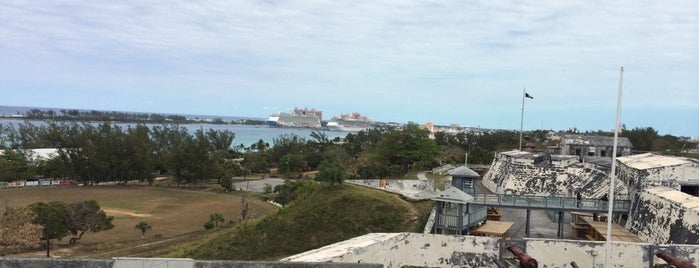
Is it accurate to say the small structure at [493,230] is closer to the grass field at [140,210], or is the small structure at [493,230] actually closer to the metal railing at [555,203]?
the metal railing at [555,203]

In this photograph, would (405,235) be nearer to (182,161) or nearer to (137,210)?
(137,210)

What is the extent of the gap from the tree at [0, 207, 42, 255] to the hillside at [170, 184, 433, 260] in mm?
8535

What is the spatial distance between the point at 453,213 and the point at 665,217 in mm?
8588

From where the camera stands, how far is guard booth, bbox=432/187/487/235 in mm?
21312

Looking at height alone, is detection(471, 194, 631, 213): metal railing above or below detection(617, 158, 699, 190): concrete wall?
below

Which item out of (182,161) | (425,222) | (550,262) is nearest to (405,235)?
(550,262)

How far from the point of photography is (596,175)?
31.1m

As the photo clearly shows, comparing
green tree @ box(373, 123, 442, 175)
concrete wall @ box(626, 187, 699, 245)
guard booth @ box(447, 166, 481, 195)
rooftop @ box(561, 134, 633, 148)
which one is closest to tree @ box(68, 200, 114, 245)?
guard booth @ box(447, 166, 481, 195)

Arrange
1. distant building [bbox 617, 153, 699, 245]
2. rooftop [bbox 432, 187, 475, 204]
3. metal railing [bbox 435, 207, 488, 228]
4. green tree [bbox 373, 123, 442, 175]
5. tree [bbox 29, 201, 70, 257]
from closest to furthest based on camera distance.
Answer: distant building [bbox 617, 153, 699, 245], rooftop [bbox 432, 187, 475, 204], metal railing [bbox 435, 207, 488, 228], tree [bbox 29, 201, 70, 257], green tree [bbox 373, 123, 442, 175]

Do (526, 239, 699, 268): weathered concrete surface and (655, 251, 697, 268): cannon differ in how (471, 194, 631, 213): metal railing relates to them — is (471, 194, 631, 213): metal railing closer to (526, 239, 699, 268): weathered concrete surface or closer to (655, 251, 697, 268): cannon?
(526, 239, 699, 268): weathered concrete surface

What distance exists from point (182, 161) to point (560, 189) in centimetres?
4592

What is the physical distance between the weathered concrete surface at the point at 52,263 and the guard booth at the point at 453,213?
14.2 meters

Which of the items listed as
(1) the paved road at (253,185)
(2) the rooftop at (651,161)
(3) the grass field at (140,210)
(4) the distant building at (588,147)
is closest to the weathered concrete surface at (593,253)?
(2) the rooftop at (651,161)

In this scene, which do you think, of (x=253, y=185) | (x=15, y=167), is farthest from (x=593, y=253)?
(x=15, y=167)
